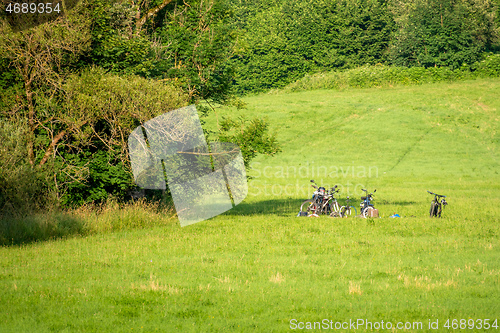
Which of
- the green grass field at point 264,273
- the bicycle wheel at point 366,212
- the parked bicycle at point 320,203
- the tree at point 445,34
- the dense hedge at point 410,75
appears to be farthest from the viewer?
the tree at point 445,34

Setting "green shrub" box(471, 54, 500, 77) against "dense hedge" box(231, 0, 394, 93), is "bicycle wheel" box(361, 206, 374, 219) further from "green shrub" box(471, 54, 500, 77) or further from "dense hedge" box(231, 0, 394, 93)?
"dense hedge" box(231, 0, 394, 93)

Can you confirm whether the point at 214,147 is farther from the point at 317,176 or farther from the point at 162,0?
the point at 317,176

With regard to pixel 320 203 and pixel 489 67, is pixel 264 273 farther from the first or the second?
pixel 489 67

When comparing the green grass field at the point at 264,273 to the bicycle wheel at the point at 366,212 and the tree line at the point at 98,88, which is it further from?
the tree line at the point at 98,88

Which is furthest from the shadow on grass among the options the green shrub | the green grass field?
the green shrub

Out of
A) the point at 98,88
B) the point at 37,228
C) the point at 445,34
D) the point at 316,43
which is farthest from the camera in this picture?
the point at 316,43

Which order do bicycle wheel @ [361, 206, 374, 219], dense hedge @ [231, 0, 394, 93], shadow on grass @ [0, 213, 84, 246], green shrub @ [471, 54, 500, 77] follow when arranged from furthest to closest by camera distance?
dense hedge @ [231, 0, 394, 93] < green shrub @ [471, 54, 500, 77] < bicycle wheel @ [361, 206, 374, 219] < shadow on grass @ [0, 213, 84, 246]

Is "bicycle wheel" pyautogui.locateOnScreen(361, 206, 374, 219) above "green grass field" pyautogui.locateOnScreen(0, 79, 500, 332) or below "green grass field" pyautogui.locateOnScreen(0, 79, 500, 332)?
below

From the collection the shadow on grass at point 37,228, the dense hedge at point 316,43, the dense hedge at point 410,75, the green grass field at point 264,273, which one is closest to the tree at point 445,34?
the dense hedge at point 410,75

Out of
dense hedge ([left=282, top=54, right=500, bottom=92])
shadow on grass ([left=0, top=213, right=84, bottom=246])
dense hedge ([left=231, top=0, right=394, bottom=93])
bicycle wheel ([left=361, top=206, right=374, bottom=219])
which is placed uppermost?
dense hedge ([left=231, top=0, right=394, bottom=93])

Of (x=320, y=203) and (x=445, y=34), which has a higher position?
(x=445, y=34)

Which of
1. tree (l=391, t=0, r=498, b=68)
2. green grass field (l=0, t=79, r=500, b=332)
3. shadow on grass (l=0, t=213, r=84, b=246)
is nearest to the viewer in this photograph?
green grass field (l=0, t=79, r=500, b=332)

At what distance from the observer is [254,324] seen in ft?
27.5

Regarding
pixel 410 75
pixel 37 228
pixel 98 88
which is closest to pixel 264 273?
pixel 37 228
